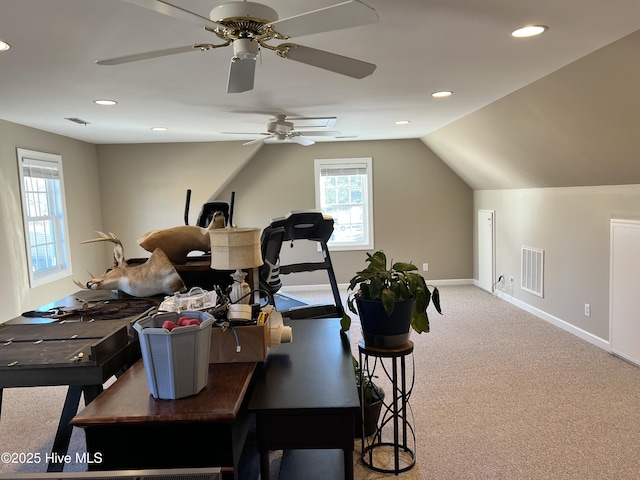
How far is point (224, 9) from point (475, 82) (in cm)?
232

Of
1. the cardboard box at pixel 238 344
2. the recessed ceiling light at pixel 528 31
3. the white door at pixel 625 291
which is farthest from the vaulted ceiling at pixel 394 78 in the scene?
the cardboard box at pixel 238 344

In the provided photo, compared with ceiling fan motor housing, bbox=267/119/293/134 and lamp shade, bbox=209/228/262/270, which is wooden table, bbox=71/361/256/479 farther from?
ceiling fan motor housing, bbox=267/119/293/134

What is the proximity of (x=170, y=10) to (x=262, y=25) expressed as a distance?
353 millimetres

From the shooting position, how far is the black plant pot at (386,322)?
2.06 m

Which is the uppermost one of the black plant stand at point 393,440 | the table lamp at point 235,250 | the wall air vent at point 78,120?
the wall air vent at point 78,120

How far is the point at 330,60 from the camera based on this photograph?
6.62 ft

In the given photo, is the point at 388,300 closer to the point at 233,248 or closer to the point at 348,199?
the point at 233,248

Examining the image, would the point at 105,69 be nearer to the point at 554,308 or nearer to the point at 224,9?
the point at 224,9

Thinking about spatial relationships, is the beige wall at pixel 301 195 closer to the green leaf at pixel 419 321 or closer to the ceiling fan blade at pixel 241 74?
the ceiling fan blade at pixel 241 74

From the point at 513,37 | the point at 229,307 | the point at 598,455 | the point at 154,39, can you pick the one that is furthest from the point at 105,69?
the point at 598,455

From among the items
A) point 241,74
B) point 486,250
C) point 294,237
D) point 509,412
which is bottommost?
point 509,412

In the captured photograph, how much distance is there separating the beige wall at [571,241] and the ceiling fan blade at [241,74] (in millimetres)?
3237

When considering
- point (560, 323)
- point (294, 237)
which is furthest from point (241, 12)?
point (560, 323)

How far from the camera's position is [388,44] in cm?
246
